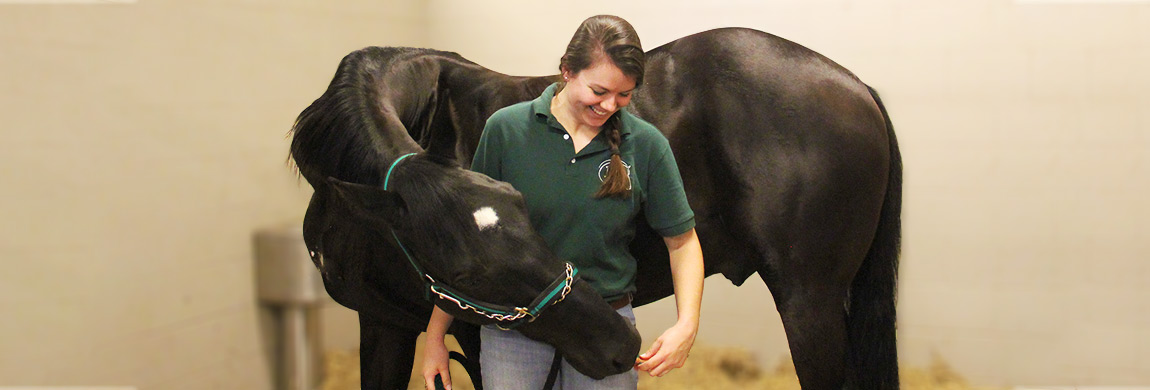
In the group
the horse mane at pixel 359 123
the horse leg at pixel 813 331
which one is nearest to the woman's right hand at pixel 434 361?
the horse mane at pixel 359 123

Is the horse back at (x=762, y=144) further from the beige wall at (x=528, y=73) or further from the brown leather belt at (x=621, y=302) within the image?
the beige wall at (x=528, y=73)

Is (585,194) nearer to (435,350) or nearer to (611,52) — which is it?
(611,52)

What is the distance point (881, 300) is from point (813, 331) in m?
0.26

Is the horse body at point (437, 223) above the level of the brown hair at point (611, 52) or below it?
below

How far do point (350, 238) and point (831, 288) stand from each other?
102cm

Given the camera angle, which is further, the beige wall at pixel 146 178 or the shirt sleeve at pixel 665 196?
A: the beige wall at pixel 146 178

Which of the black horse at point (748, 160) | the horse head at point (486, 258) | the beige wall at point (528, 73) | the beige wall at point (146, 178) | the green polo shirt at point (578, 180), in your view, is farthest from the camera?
the beige wall at point (528, 73)

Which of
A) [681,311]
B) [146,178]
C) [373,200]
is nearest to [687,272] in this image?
[681,311]

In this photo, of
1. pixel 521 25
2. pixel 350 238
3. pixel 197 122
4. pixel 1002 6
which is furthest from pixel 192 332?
pixel 1002 6

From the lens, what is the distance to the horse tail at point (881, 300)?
197 cm

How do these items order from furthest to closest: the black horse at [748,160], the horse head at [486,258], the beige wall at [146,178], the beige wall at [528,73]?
1. the beige wall at [528,73]
2. the beige wall at [146,178]
3. the black horse at [748,160]
4. the horse head at [486,258]

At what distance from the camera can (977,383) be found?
2.95 meters

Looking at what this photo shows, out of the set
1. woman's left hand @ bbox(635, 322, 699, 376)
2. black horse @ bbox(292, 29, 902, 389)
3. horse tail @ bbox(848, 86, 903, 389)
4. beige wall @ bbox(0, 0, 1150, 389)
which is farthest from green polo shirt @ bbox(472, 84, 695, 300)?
beige wall @ bbox(0, 0, 1150, 389)

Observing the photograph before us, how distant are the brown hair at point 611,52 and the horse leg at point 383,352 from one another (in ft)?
2.78
